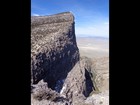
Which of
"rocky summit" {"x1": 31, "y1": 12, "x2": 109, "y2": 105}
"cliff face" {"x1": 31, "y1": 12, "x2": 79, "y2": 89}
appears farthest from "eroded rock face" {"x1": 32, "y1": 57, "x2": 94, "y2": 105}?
"cliff face" {"x1": 31, "y1": 12, "x2": 79, "y2": 89}

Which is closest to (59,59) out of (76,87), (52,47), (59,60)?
(59,60)

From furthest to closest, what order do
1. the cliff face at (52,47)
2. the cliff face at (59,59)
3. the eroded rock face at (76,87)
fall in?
the cliff face at (59,59), the cliff face at (52,47), the eroded rock face at (76,87)

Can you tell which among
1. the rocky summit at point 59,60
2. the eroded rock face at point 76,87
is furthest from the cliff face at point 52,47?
the eroded rock face at point 76,87

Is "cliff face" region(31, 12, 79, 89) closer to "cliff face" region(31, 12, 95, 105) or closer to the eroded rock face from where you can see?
"cliff face" region(31, 12, 95, 105)

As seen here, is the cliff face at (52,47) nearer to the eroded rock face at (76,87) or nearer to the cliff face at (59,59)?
the cliff face at (59,59)

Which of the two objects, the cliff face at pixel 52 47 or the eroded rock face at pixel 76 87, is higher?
the cliff face at pixel 52 47

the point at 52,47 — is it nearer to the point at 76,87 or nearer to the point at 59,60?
the point at 59,60
